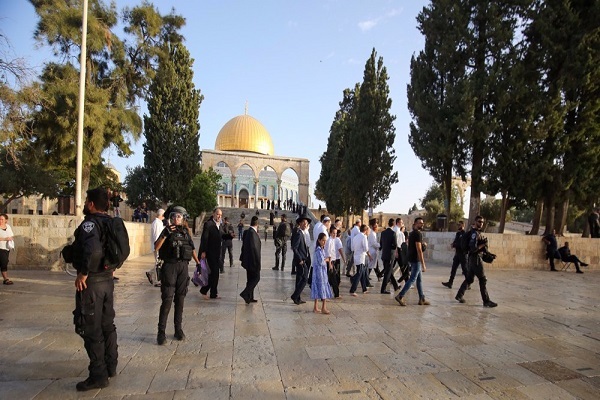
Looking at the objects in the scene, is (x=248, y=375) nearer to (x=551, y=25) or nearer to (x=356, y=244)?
(x=356, y=244)

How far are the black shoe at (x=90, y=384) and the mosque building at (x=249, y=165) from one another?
3819 cm

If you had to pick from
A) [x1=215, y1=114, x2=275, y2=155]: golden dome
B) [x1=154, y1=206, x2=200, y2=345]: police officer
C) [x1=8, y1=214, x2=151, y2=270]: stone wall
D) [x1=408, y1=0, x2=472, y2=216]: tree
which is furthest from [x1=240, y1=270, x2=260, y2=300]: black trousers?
[x1=215, y1=114, x2=275, y2=155]: golden dome

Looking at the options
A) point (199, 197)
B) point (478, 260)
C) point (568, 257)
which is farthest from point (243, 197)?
point (478, 260)

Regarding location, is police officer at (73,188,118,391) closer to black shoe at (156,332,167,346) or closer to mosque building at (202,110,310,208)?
black shoe at (156,332,167,346)

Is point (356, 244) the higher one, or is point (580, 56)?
point (580, 56)

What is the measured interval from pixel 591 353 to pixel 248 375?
408 cm

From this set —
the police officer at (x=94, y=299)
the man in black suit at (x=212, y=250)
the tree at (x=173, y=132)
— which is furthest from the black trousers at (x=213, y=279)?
the tree at (x=173, y=132)

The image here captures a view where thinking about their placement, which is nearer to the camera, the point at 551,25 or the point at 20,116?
the point at 20,116

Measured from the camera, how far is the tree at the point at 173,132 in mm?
22500

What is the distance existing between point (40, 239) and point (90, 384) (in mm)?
8417

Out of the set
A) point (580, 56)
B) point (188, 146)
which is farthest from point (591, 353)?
point (188, 146)

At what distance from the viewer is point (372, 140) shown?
25688 mm

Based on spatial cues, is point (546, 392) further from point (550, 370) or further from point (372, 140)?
point (372, 140)

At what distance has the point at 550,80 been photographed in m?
16.0
